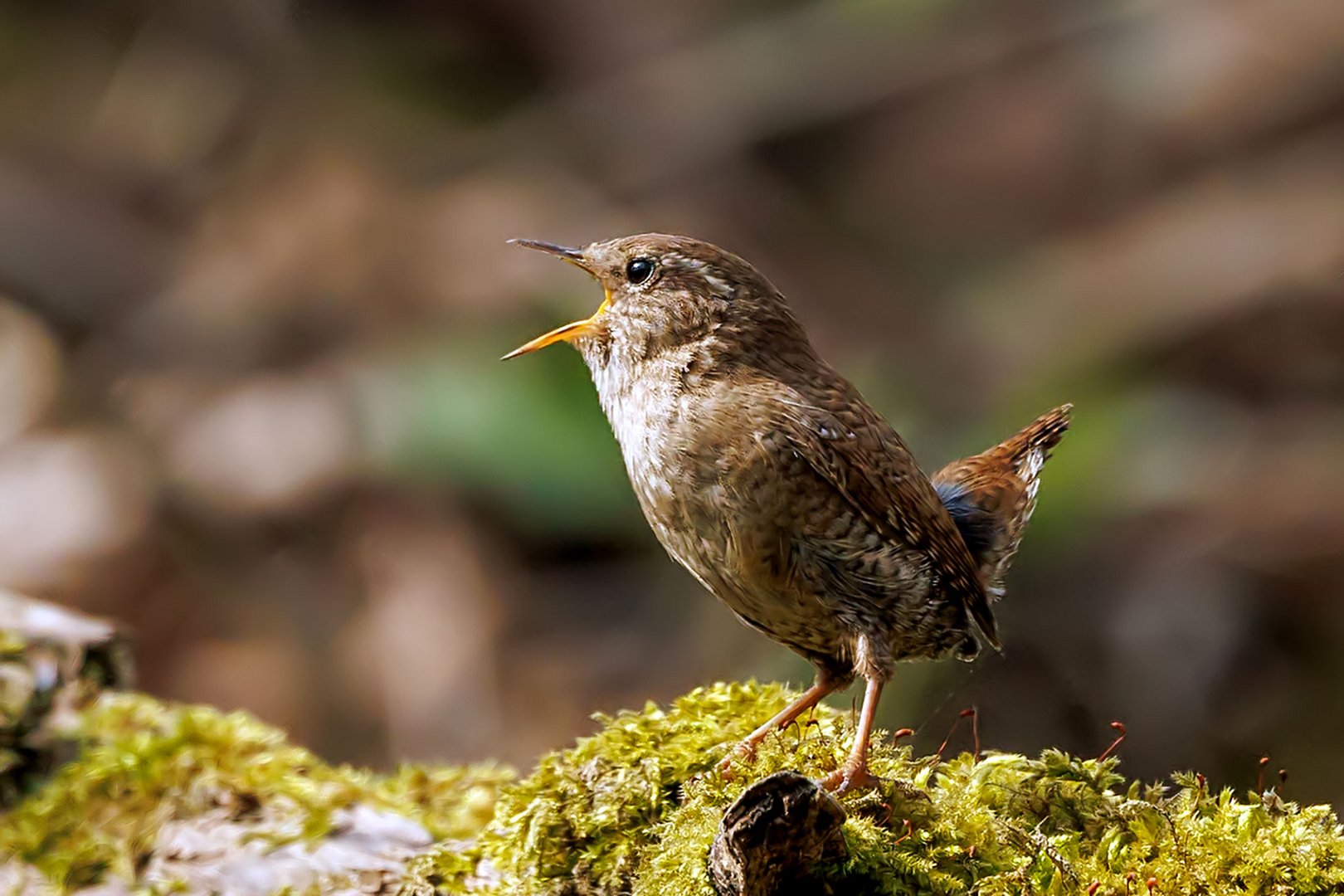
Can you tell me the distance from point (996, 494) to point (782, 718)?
1.04 meters

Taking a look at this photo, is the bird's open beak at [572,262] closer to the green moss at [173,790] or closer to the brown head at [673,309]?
the brown head at [673,309]

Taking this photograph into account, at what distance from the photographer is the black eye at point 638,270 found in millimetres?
3137

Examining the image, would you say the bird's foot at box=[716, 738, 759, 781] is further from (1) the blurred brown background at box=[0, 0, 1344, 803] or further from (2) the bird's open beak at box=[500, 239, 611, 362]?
(1) the blurred brown background at box=[0, 0, 1344, 803]

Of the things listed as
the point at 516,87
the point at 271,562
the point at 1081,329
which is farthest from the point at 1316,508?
the point at 516,87

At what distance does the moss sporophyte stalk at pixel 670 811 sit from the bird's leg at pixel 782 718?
25mm

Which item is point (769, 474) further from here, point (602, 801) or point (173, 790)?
point (173, 790)

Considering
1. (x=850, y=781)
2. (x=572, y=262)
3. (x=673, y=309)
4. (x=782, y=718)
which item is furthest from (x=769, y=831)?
(x=572, y=262)

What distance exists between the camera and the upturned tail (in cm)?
348

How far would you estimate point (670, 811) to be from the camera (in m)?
2.64

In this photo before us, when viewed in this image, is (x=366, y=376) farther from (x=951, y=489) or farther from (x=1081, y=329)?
(x=951, y=489)

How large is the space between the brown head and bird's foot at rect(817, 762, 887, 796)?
0.93 metres

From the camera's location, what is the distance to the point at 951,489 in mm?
3617

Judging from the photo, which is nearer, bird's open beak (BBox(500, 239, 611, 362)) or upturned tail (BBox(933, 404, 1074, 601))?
bird's open beak (BBox(500, 239, 611, 362))

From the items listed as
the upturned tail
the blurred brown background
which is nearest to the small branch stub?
the upturned tail
